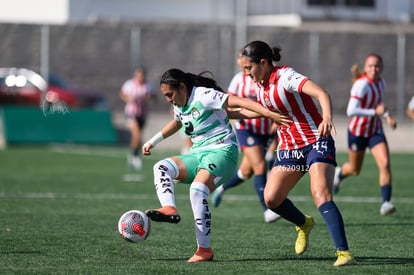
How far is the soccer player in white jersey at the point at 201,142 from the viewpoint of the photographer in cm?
799

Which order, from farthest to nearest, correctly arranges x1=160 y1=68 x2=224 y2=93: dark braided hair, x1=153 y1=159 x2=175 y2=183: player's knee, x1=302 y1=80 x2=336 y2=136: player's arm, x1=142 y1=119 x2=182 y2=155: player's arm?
x1=142 y1=119 x2=182 y2=155: player's arm → x1=160 y1=68 x2=224 y2=93: dark braided hair → x1=153 y1=159 x2=175 y2=183: player's knee → x1=302 y1=80 x2=336 y2=136: player's arm

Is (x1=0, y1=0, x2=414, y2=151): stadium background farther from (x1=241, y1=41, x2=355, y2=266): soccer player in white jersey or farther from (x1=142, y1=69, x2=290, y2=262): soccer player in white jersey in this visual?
(x1=241, y1=41, x2=355, y2=266): soccer player in white jersey

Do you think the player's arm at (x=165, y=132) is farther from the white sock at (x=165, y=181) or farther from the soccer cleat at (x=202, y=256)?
the soccer cleat at (x=202, y=256)

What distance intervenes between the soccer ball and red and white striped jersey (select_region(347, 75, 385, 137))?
15.3 feet

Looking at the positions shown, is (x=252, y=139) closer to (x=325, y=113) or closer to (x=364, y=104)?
(x=364, y=104)

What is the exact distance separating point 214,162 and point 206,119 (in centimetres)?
44

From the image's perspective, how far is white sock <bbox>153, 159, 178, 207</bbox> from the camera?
26.0 ft

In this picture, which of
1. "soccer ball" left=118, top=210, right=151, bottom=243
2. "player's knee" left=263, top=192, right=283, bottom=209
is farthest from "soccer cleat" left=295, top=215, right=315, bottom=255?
"soccer ball" left=118, top=210, right=151, bottom=243

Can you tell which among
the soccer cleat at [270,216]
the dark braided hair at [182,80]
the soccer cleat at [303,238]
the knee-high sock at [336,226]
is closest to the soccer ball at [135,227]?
the dark braided hair at [182,80]

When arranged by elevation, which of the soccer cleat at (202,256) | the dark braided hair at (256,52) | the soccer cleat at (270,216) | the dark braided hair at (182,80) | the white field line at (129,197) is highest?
the dark braided hair at (256,52)

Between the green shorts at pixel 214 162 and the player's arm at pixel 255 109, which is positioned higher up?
the player's arm at pixel 255 109

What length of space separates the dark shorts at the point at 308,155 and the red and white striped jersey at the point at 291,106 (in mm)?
55

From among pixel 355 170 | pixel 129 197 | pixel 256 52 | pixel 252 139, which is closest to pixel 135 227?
pixel 256 52

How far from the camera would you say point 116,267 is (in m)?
7.63
